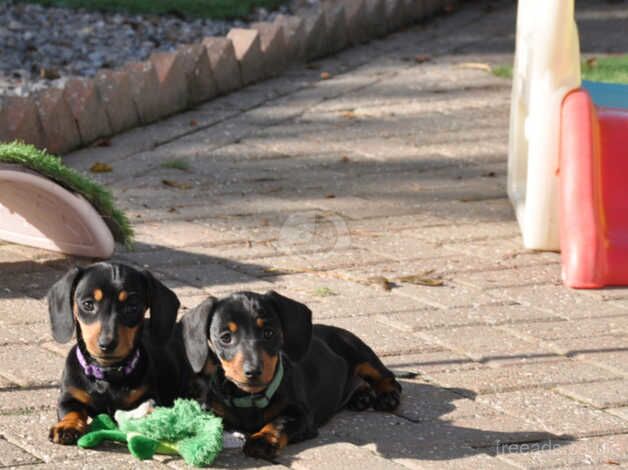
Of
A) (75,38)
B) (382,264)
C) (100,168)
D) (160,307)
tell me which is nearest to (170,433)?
(160,307)

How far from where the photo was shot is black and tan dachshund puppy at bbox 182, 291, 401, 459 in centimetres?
332

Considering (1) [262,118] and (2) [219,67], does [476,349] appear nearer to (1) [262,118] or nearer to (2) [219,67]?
(1) [262,118]

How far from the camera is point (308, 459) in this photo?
3295 mm

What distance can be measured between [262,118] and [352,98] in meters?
0.72

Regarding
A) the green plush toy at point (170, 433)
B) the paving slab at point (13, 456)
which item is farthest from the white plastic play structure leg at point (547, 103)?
the paving slab at point (13, 456)

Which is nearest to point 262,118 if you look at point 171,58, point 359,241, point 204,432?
point 171,58

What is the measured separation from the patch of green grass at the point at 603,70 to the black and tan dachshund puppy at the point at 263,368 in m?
4.71

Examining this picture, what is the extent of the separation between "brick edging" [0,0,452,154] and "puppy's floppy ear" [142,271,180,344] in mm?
2999

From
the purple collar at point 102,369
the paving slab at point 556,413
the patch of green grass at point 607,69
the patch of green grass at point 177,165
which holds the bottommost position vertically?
the paving slab at point 556,413

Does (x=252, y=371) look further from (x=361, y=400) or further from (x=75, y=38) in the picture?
(x=75, y=38)

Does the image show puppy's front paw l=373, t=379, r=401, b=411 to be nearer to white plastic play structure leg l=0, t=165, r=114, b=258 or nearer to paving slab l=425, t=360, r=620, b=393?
paving slab l=425, t=360, r=620, b=393

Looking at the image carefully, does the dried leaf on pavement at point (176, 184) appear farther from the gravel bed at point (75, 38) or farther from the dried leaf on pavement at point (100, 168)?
the gravel bed at point (75, 38)

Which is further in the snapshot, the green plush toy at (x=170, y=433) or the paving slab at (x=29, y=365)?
the paving slab at (x=29, y=365)

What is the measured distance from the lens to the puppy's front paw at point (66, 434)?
3387 mm
